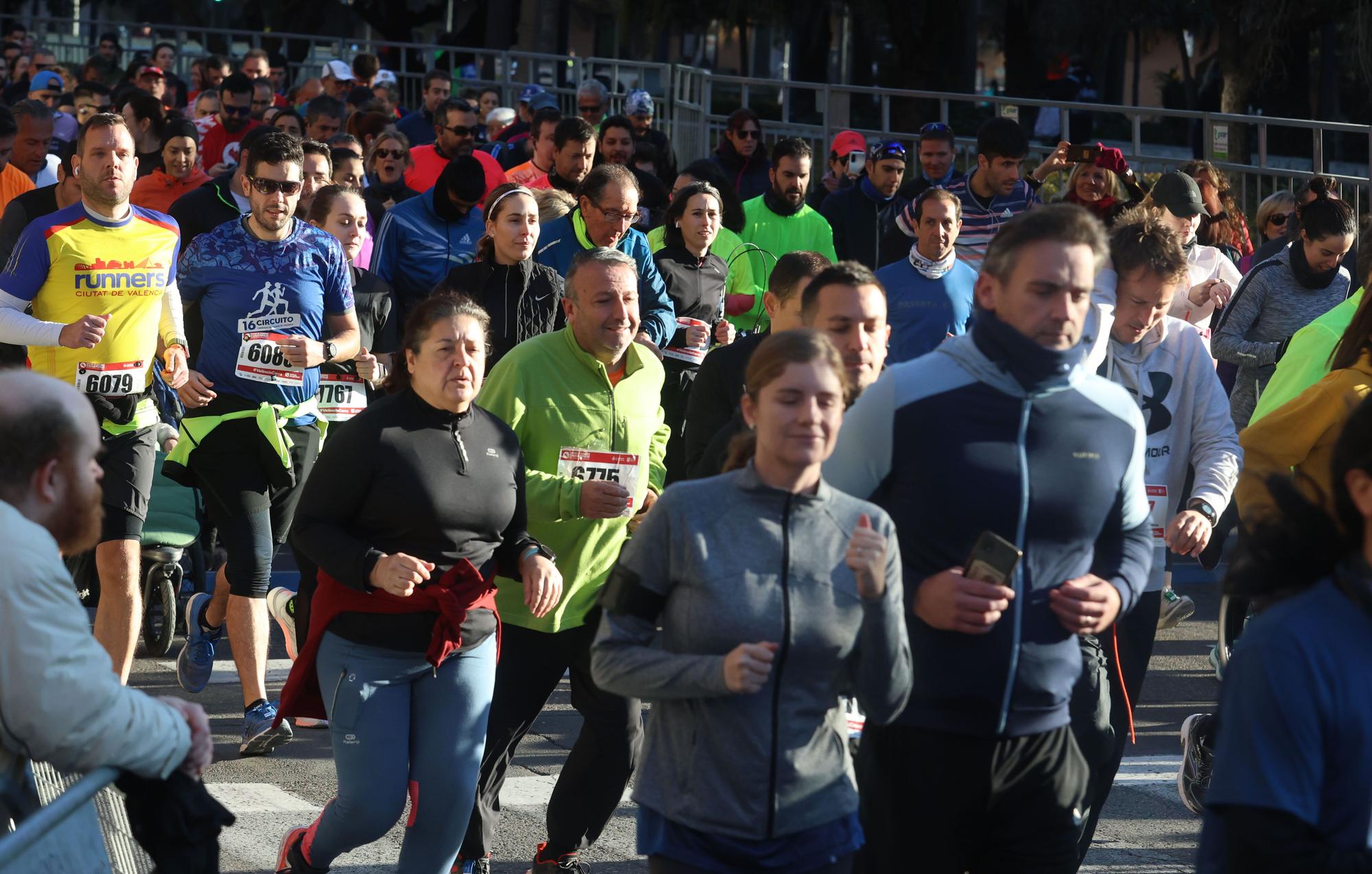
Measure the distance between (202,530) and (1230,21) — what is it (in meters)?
19.1

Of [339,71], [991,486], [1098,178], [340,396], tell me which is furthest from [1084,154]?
[339,71]

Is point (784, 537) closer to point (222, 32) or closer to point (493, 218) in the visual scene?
point (493, 218)

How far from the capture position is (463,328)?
4.99m

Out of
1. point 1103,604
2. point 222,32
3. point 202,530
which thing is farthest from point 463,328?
point 222,32

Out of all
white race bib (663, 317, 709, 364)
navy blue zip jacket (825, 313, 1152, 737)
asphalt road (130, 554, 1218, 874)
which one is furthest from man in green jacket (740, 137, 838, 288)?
navy blue zip jacket (825, 313, 1152, 737)

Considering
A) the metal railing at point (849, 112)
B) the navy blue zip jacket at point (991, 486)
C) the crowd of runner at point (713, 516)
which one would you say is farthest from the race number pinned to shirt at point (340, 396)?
the metal railing at point (849, 112)

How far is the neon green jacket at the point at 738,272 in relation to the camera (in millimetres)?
9641

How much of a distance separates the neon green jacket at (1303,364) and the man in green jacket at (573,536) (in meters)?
1.84

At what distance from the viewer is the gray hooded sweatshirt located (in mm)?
5480

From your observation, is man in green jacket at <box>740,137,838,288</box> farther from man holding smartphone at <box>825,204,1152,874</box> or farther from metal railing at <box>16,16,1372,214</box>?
man holding smartphone at <box>825,204,1152,874</box>

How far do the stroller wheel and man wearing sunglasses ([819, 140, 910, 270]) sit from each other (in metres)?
4.99

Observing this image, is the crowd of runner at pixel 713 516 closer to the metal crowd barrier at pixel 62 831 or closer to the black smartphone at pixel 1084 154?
the metal crowd barrier at pixel 62 831

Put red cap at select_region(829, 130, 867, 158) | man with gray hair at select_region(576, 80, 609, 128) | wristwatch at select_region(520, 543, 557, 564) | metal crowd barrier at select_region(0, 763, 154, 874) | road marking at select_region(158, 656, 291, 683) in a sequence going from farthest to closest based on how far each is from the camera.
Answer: man with gray hair at select_region(576, 80, 609, 128)
red cap at select_region(829, 130, 867, 158)
road marking at select_region(158, 656, 291, 683)
wristwatch at select_region(520, 543, 557, 564)
metal crowd barrier at select_region(0, 763, 154, 874)

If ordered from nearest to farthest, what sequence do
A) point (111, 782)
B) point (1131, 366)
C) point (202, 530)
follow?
1. point (111, 782)
2. point (1131, 366)
3. point (202, 530)
